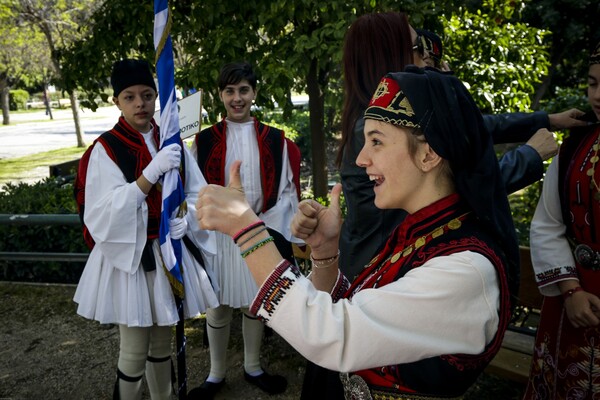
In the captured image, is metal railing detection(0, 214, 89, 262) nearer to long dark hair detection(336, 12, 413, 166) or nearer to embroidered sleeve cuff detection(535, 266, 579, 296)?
long dark hair detection(336, 12, 413, 166)

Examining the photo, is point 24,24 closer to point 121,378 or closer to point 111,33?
point 111,33

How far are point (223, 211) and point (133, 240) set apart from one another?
1522 millimetres

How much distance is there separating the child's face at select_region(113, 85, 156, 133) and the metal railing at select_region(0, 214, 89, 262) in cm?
205

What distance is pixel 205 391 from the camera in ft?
11.8

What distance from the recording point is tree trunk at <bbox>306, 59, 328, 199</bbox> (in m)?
5.71

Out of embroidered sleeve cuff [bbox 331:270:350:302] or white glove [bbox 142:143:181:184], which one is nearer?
embroidered sleeve cuff [bbox 331:270:350:302]

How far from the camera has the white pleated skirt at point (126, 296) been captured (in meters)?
2.84

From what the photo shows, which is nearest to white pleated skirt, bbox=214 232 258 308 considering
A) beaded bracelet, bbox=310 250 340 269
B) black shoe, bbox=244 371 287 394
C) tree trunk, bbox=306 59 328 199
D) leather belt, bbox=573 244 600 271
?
black shoe, bbox=244 371 287 394

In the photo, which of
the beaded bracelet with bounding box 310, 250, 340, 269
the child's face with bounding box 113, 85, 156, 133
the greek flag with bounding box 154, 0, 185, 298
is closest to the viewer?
the beaded bracelet with bounding box 310, 250, 340, 269

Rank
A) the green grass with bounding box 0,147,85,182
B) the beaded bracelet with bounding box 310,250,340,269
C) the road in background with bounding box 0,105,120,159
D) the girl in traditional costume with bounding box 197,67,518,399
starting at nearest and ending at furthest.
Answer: the girl in traditional costume with bounding box 197,67,518,399 → the beaded bracelet with bounding box 310,250,340,269 → the green grass with bounding box 0,147,85,182 → the road in background with bounding box 0,105,120,159

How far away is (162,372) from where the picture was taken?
10.3ft

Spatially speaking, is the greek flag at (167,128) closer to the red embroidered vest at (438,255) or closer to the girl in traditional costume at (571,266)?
the red embroidered vest at (438,255)

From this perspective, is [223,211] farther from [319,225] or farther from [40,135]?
[40,135]

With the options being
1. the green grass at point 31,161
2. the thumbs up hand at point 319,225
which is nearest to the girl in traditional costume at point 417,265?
the thumbs up hand at point 319,225
